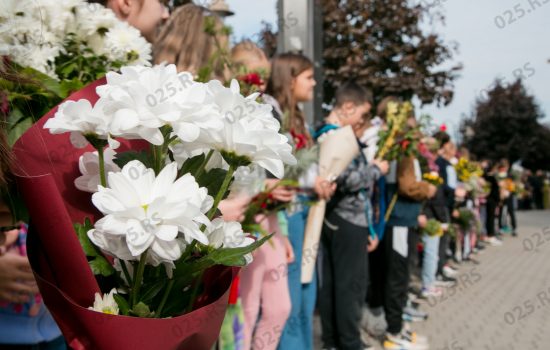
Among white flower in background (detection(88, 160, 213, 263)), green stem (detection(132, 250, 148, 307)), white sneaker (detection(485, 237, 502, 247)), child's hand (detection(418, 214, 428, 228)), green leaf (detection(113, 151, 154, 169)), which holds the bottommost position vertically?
white sneaker (detection(485, 237, 502, 247))

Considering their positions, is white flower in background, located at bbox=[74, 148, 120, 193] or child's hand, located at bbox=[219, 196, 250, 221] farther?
child's hand, located at bbox=[219, 196, 250, 221]

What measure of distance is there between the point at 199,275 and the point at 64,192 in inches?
13.4

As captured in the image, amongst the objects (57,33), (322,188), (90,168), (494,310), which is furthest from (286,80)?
(494,310)

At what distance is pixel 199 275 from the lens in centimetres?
121

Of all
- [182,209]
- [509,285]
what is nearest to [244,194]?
[182,209]

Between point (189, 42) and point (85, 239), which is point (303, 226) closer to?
point (189, 42)

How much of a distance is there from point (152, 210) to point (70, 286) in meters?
0.25

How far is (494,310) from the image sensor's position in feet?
23.4

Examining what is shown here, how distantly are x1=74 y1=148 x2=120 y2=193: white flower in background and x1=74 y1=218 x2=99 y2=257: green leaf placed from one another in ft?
0.26

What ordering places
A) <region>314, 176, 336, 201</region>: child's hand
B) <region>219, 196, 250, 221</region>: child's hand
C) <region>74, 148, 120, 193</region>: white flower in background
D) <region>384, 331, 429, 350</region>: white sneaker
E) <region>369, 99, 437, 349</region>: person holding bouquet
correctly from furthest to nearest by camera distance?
1. <region>369, 99, 437, 349</region>: person holding bouquet
2. <region>384, 331, 429, 350</region>: white sneaker
3. <region>314, 176, 336, 201</region>: child's hand
4. <region>219, 196, 250, 221</region>: child's hand
5. <region>74, 148, 120, 193</region>: white flower in background

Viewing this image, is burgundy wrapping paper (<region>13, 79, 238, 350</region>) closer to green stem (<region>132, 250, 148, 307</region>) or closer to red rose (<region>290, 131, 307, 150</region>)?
green stem (<region>132, 250, 148, 307</region>)

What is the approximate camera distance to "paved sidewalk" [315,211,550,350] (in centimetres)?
583

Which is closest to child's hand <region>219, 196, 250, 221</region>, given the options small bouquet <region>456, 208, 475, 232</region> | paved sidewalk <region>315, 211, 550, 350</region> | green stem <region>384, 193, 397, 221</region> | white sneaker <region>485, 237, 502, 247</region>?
paved sidewalk <region>315, 211, 550, 350</region>

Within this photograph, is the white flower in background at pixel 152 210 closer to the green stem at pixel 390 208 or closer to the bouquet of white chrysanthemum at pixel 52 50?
the bouquet of white chrysanthemum at pixel 52 50
